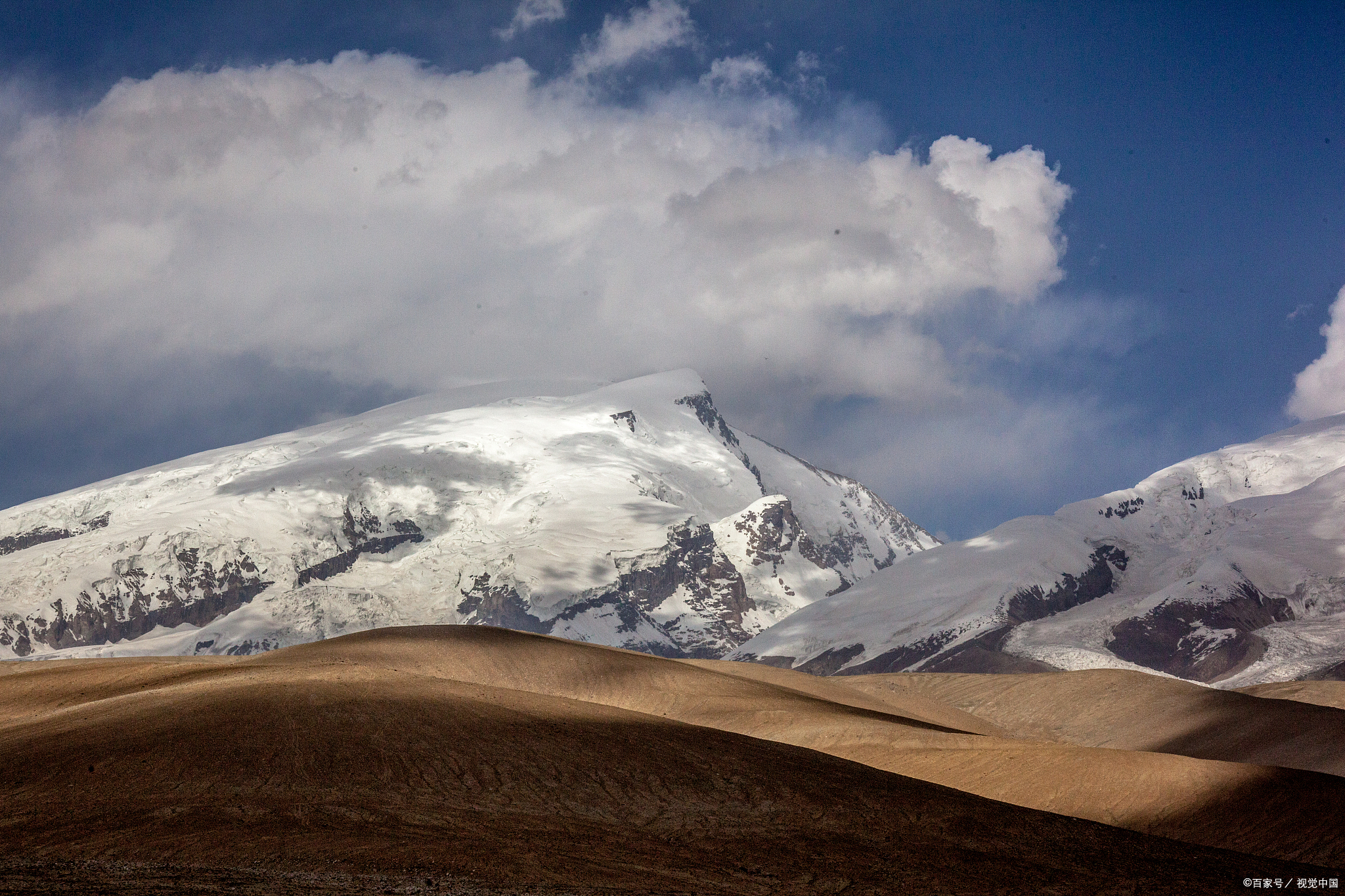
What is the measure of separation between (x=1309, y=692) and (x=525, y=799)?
135005 millimetres

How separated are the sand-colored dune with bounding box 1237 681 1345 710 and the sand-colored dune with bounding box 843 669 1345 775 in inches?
59.7

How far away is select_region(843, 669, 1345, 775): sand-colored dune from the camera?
97188mm

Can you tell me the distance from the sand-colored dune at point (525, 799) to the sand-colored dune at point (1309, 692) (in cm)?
9573

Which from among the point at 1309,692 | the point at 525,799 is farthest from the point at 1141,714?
the point at 525,799

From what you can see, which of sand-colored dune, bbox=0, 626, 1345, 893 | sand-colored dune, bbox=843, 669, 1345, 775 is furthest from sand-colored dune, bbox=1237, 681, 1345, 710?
sand-colored dune, bbox=0, 626, 1345, 893

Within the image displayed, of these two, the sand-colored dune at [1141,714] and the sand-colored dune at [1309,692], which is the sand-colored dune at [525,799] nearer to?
the sand-colored dune at [1141,714]

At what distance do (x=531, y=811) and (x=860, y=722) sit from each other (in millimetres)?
44370

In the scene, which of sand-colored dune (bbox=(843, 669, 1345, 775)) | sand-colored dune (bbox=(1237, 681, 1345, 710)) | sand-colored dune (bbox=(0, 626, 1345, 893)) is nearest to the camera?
sand-colored dune (bbox=(0, 626, 1345, 893))

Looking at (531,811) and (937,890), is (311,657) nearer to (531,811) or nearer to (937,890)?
(531,811)

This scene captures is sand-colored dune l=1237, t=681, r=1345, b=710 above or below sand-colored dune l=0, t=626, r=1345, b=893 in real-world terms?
below

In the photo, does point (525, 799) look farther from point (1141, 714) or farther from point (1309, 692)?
point (1309, 692)

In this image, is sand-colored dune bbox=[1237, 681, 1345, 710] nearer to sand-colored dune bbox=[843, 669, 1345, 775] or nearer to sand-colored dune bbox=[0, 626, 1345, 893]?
sand-colored dune bbox=[843, 669, 1345, 775]

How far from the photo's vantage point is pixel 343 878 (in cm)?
2900

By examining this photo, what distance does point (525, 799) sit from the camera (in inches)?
1662
